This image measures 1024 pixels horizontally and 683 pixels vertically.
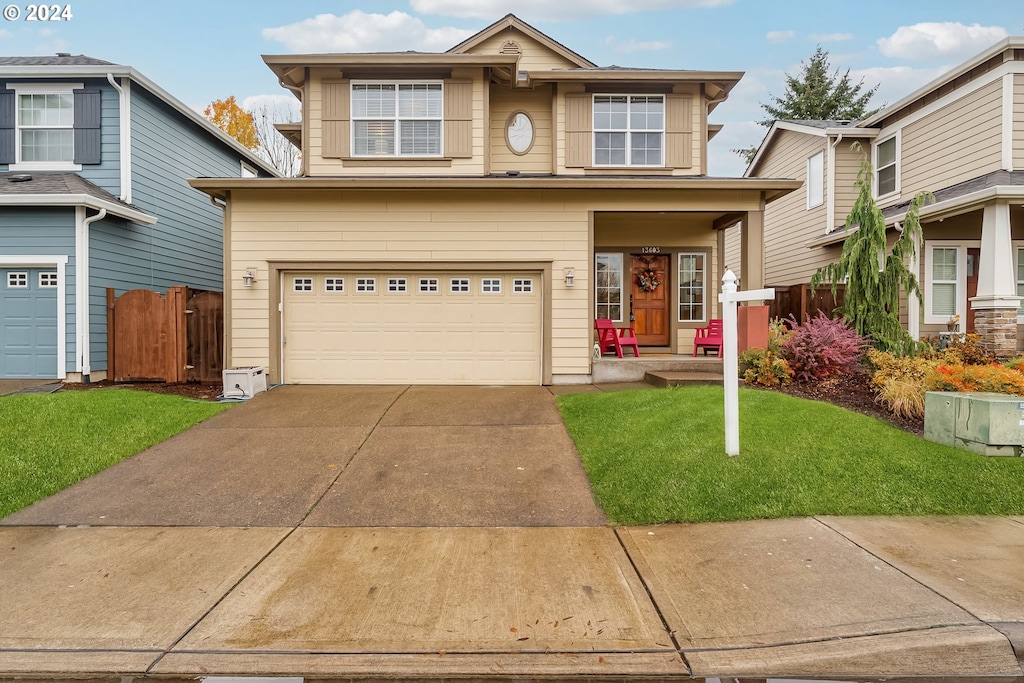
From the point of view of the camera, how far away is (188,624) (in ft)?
9.66

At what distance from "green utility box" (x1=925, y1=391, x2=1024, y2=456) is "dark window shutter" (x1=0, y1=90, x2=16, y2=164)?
16559 mm

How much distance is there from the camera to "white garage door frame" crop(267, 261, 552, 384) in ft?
33.1

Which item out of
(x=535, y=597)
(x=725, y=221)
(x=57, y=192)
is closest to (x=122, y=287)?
(x=57, y=192)

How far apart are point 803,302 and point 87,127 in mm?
16281

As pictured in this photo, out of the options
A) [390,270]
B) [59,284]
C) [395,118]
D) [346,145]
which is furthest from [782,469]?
[59,284]

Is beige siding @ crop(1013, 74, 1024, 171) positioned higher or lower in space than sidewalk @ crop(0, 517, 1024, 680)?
higher

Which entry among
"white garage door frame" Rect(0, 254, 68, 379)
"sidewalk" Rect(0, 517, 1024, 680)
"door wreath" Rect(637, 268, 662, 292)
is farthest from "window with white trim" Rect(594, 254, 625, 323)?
"white garage door frame" Rect(0, 254, 68, 379)

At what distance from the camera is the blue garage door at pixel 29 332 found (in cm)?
1027

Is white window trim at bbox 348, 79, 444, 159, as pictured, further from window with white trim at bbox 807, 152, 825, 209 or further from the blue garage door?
window with white trim at bbox 807, 152, 825, 209

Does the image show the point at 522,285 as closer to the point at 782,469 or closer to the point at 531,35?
the point at 782,469

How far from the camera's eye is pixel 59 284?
402 inches

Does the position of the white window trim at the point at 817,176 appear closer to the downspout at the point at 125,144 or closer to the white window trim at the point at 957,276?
the white window trim at the point at 957,276

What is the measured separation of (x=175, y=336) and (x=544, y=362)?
6.85 m

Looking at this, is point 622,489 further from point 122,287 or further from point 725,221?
point 122,287
